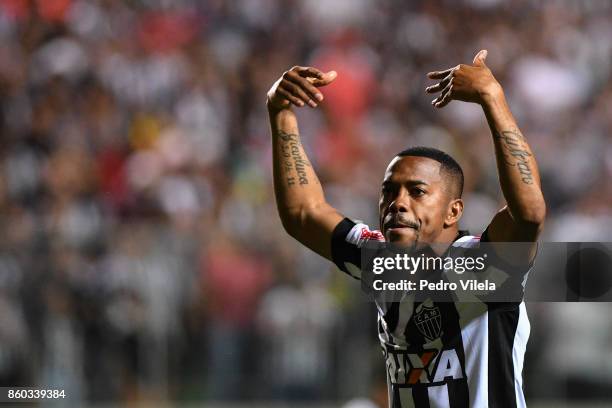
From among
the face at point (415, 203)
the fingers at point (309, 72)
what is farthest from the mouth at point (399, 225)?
the fingers at point (309, 72)

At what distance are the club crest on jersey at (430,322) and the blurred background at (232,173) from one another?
13.1 ft

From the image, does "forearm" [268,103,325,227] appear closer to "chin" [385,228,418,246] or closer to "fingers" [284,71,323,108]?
"fingers" [284,71,323,108]

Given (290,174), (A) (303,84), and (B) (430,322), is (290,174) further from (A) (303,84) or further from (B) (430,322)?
(B) (430,322)

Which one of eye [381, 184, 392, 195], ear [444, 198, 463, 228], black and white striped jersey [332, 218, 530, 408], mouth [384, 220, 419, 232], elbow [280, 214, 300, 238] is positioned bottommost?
black and white striped jersey [332, 218, 530, 408]

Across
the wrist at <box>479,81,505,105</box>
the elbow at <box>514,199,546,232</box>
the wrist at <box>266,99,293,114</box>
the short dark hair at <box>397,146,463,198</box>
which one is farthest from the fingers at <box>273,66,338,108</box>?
the elbow at <box>514,199,546,232</box>

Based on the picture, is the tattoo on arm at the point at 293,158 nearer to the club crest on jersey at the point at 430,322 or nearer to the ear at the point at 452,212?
the ear at the point at 452,212

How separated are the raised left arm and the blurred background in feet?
14.6

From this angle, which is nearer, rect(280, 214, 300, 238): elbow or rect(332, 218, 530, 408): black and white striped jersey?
rect(332, 218, 530, 408): black and white striped jersey

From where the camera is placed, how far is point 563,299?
7621 mm

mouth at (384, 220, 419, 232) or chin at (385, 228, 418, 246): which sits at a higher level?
mouth at (384, 220, 419, 232)

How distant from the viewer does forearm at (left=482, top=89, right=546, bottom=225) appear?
3.53 m

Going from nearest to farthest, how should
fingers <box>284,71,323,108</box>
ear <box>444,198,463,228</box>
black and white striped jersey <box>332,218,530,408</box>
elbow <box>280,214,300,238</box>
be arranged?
1. black and white striped jersey <box>332,218,530,408</box>
2. ear <box>444,198,463,228</box>
3. fingers <box>284,71,323,108</box>
4. elbow <box>280,214,300,238</box>

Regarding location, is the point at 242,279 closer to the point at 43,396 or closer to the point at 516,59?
the point at 43,396

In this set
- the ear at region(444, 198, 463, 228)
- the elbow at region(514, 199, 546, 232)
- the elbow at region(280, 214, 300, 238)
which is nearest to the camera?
the elbow at region(514, 199, 546, 232)
